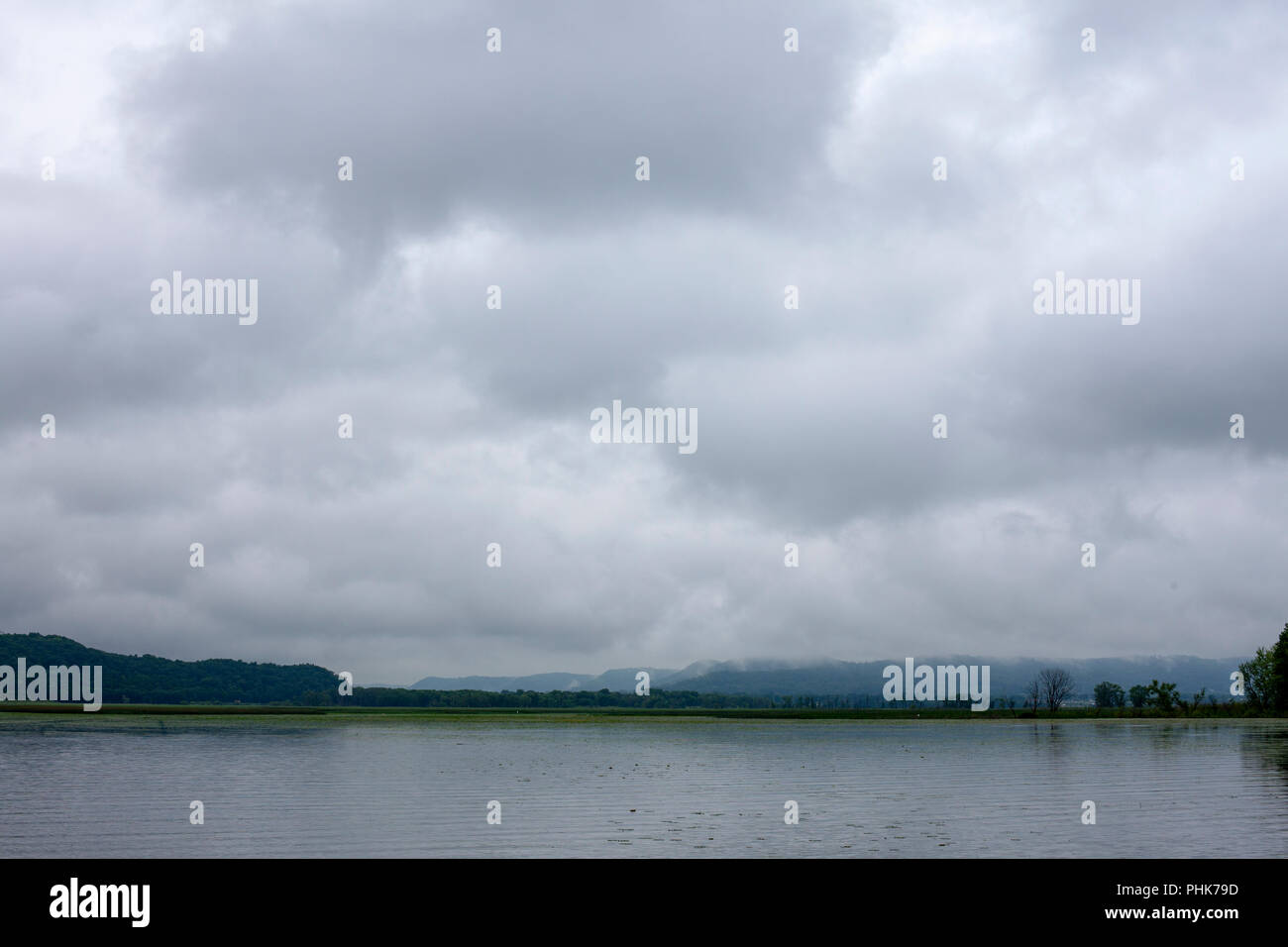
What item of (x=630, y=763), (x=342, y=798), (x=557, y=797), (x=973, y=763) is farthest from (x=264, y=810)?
(x=973, y=763)

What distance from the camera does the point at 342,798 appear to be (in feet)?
167

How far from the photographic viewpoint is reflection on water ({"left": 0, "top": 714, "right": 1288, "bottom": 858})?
35.9 metres

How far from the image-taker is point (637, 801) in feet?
164

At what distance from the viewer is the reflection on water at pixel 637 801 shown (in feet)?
118

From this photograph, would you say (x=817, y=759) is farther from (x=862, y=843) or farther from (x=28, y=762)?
(x=28, y=762)

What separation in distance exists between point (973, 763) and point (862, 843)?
44.7m

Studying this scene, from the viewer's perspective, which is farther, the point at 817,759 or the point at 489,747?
the point at 489,747
